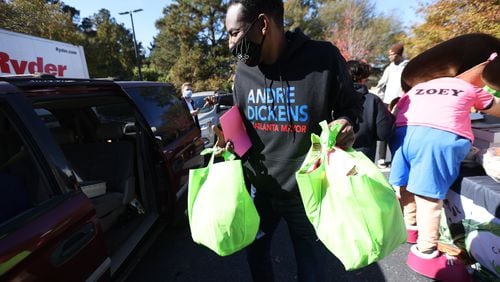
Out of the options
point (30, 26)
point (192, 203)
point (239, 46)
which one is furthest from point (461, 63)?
point (30, 26)

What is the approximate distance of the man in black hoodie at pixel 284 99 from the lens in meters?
1.25

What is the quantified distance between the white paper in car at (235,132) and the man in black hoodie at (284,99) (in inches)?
2.4

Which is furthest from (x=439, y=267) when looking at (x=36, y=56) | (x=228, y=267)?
(x=36, y=56)

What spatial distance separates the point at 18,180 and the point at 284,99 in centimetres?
149

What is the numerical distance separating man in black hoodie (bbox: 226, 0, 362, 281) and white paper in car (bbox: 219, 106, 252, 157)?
0.06 metres

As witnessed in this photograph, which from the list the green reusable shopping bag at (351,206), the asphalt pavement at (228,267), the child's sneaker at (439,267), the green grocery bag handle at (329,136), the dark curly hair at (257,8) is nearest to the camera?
the green reusable shopping bag at (351,206)

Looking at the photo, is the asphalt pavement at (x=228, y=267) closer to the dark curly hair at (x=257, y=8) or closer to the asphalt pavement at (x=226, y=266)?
the asphalt pavement at (x=226, y=266)

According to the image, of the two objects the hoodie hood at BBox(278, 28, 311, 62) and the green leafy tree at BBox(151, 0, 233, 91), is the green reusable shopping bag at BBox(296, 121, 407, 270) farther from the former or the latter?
the green leafy tree at BBox(151, 0, 233, 91)

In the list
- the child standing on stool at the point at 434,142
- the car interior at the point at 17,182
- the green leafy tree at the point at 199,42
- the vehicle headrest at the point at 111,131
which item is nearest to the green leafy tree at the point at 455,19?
the child standing on stool at the point at 434,142

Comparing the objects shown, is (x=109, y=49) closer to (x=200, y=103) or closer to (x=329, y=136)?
(x=200, y=103)

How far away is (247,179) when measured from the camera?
5.35 ft

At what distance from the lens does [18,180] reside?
1550mm

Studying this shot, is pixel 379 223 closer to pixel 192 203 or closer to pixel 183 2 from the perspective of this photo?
pixel 192 203

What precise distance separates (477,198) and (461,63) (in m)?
1.00
